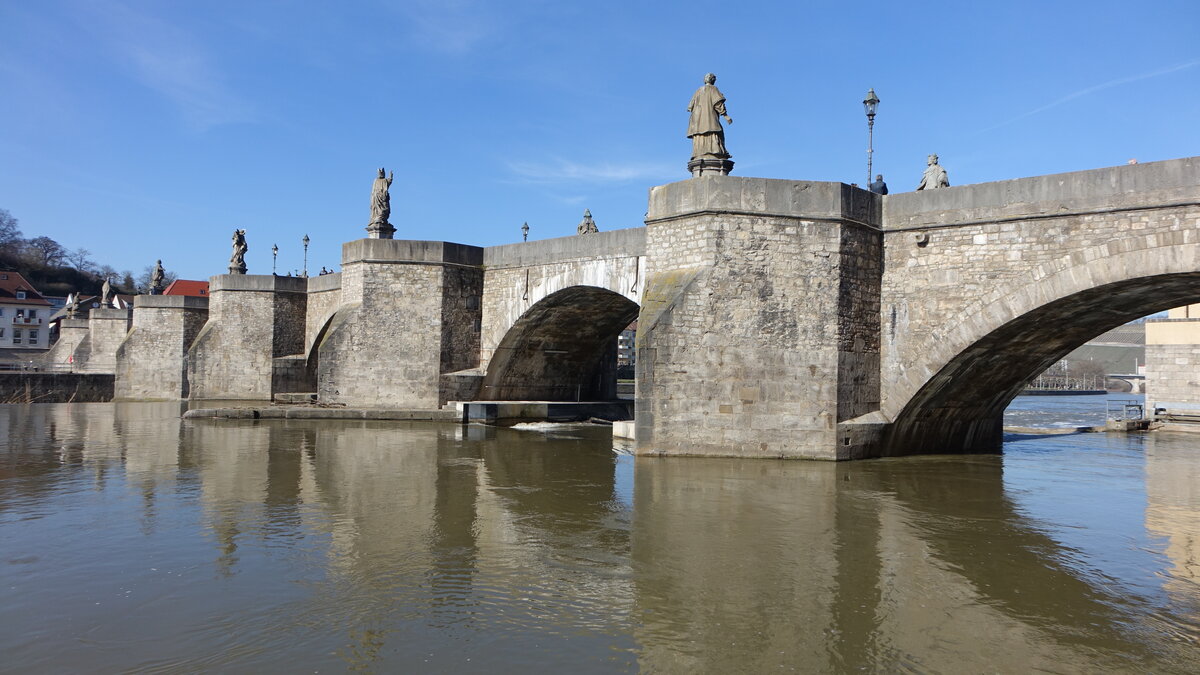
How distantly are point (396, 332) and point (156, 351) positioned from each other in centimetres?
1647

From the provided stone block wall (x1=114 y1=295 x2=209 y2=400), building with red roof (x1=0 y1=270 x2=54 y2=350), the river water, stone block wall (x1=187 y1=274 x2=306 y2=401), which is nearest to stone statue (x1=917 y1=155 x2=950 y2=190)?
the river water

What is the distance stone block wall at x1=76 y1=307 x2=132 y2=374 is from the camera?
40719 millimetres

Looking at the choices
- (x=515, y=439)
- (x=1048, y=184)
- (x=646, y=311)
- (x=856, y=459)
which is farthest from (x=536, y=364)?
(x=1048, y=184)

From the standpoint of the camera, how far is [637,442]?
556 inches

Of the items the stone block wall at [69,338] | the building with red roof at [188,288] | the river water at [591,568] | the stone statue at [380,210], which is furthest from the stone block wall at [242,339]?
the building with red roof at [188,288]

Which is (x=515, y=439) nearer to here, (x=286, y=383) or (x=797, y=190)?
(x=797, y=190)

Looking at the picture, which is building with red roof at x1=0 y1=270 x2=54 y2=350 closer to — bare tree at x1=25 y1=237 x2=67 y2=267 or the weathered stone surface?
bare tree at x1=25 y1=237 x2=67 y2=267

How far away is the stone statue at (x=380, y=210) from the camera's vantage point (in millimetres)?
24984

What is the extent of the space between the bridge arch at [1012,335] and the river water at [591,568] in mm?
1892

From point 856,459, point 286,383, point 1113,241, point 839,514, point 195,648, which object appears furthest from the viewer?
point 286,383

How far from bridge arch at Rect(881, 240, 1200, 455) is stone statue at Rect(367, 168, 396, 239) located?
1615 cm

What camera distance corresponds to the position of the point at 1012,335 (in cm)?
1350

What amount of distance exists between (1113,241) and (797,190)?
471 centimetres

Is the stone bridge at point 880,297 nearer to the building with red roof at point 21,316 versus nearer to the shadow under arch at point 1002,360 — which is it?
the shadow under arch at point 1002,360
